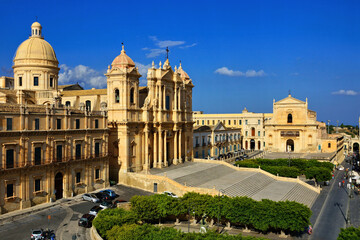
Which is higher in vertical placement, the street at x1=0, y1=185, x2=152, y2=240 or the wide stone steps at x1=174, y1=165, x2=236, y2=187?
the wide stone steps at x1=174, y1=165, x2=236, y2=187

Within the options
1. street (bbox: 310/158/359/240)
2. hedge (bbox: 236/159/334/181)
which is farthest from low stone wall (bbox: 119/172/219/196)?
hedge (bbox: 236/159/334/181)

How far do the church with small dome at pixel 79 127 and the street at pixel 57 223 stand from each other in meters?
2.27

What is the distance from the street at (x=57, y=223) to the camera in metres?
29.1

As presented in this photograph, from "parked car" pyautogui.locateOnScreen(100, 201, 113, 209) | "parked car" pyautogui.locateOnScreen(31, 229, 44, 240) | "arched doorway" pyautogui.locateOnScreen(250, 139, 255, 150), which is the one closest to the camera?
"parked car" pyautogui.locateOnScreen(31, 229, 44, 240)

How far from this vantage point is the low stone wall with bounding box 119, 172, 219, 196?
137ft

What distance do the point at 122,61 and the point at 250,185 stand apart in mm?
26418

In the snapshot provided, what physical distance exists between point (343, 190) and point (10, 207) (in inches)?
1864

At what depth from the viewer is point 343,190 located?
51500mm

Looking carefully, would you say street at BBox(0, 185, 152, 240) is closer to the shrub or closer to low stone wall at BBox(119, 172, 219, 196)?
the shrub

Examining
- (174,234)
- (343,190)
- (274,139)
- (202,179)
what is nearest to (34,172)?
(174,234)

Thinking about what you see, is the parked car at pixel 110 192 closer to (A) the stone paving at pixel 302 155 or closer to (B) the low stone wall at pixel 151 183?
(B) the low stone wall at pixel 151 183

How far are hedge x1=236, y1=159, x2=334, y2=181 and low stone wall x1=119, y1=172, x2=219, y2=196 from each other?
20.1 metres

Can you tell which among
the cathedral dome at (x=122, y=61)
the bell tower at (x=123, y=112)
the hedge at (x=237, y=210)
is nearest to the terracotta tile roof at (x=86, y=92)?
the bell tower at (x=123, y=112)

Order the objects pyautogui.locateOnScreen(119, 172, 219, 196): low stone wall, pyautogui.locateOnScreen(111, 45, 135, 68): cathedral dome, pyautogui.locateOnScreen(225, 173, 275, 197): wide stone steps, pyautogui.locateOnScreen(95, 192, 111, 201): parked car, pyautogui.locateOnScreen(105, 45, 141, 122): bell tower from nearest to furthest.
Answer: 1. pyautogui.locateOnScreen(95, 192, 111, 201): parked car
2. pyautogui.locateOnScreen(119, 172, 219, 196): low stone wall
3. pyautogui.locateOnScreen(225, 173, 275, 197): wide stone steps
4. pyautogui.locateOnScreen(105, 45, 141, 122): bell tower
5. pyautogui.locateOnScreen(111, 45, 135, 68): cathedral dome
